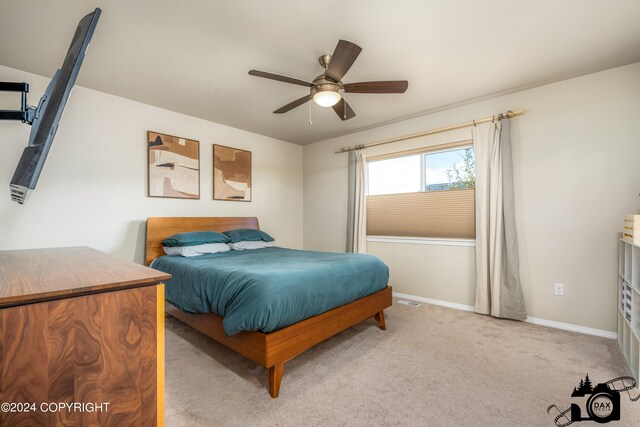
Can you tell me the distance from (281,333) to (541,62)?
320cm

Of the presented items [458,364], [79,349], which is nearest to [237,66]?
[79,349]

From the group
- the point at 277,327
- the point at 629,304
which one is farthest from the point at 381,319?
the point at 629,304

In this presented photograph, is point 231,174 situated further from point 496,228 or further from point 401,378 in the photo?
point 496,228

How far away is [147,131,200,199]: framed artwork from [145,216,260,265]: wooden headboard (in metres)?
0.32

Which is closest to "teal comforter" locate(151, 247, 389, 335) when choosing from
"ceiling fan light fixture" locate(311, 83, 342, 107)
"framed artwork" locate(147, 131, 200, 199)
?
"framed artwork" locate(147, 131, 200, 199)

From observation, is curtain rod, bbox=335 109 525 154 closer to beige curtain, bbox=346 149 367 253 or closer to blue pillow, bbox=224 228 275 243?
beige curtain, bbox=346 149 367 253

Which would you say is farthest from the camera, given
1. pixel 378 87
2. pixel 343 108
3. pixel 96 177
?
pixel 96 177

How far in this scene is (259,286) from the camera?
1855 mm

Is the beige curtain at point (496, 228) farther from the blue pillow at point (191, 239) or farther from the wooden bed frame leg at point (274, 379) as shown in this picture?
the blue pillow at point (191, 239)

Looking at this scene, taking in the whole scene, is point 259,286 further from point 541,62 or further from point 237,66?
point 541,62

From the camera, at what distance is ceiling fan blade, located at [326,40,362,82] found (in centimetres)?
180

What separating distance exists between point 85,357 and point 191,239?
2.62m

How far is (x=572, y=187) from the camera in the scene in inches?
111

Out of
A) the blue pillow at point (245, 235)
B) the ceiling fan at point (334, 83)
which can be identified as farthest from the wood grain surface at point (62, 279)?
the blue pillow at point (245, 235)
